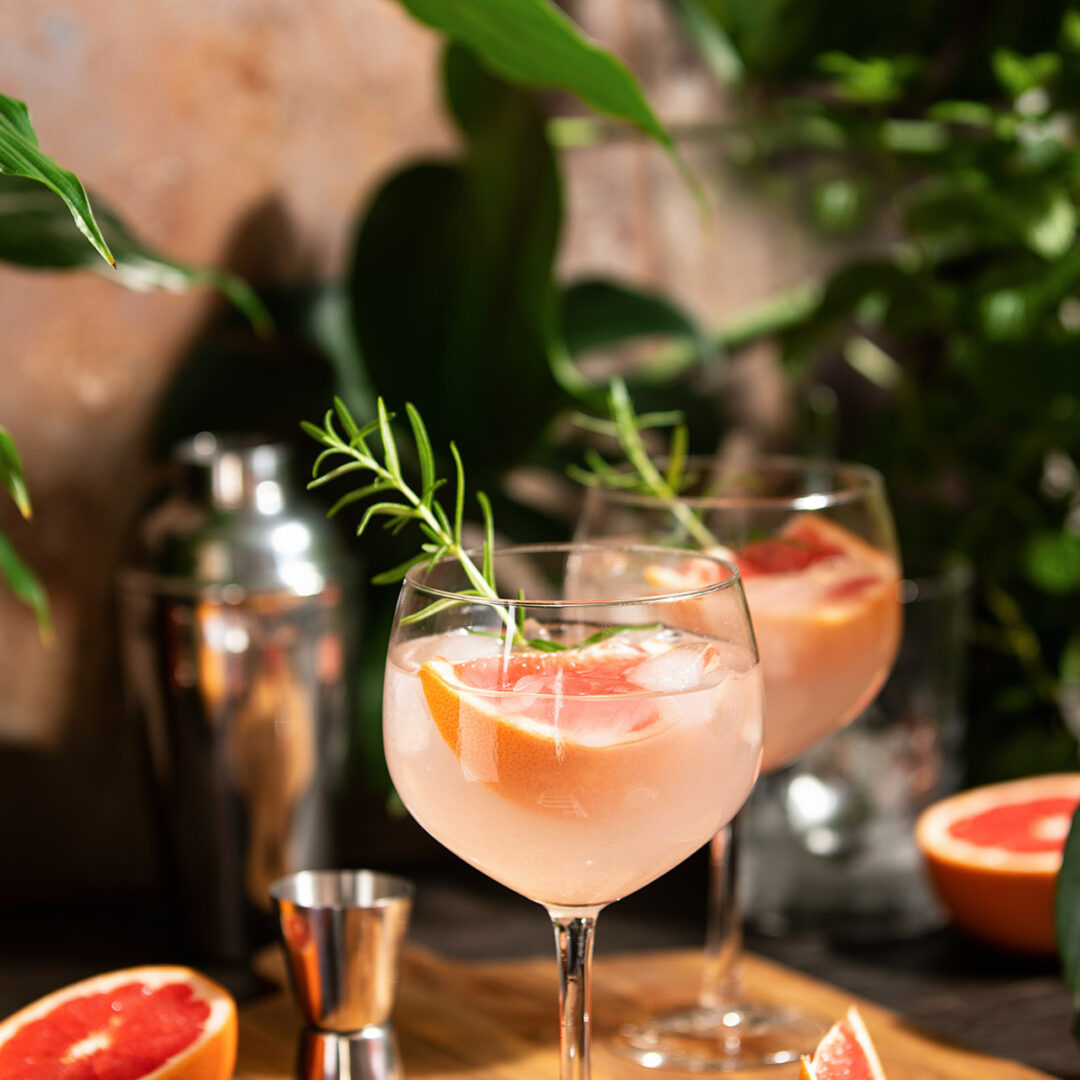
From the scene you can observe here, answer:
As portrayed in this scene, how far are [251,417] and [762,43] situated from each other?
0.56 m

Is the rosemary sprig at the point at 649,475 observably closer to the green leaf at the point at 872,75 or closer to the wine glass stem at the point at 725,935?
the wine glass stem at the point at 725,935

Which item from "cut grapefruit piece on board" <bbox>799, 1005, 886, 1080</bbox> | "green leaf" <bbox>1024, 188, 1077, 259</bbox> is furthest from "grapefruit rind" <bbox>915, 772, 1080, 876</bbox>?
"green leaf" <bbox>1024, 188, 1077, 259</bbox>

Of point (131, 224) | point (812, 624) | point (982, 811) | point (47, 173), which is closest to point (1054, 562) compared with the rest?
point (982, 811)

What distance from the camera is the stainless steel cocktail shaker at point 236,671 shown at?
1066mm

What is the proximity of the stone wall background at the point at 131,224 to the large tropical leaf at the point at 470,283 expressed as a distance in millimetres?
76

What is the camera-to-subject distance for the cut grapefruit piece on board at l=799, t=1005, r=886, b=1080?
78 cm

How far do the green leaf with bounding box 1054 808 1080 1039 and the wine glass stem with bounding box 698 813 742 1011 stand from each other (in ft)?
0.70

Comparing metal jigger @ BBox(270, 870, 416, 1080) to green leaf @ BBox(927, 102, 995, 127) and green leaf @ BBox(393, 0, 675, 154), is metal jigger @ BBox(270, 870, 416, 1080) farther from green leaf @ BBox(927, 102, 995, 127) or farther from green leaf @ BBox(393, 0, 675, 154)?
green leaf @ BBox(927, 102, 995, 127)

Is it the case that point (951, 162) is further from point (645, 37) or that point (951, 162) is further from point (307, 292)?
point (307, 292)

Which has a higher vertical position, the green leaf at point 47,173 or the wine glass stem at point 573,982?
the green leaf at point 47,173

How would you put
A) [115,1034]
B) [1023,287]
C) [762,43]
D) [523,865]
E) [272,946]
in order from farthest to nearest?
[762,43] < [1023,287] < [272,946] < [115,1034] < [523,865]

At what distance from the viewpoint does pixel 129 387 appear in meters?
1.19

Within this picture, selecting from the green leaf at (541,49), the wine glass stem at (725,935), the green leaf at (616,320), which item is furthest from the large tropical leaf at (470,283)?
the wine glass stem at (725,935)

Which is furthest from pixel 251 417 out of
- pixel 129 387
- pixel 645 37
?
pixel 645 37
